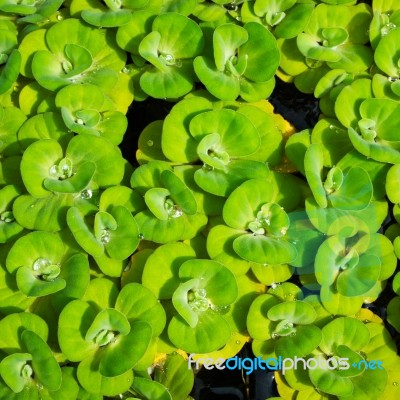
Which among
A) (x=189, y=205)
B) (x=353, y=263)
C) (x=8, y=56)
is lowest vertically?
(x=353, y=263)

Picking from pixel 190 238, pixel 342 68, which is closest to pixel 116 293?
pixel 190 238

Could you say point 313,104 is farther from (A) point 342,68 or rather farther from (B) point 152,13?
(B) point 152,13

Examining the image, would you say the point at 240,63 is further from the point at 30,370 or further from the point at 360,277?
the point at 30,370

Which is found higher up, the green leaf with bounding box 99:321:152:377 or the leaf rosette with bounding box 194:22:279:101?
the leaf rosette with bounding box 194:22:279:101

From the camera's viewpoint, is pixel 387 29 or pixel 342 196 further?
pixel 387 29

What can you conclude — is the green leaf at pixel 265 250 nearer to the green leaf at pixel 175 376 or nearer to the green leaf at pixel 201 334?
the green leaf at pixel 201 334

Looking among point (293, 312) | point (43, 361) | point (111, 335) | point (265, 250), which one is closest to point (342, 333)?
point (293, 312)

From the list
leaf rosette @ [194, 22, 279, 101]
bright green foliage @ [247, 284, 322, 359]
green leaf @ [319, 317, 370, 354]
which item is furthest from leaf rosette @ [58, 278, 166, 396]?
leaf rosette @ [194, 22, 279, 101]

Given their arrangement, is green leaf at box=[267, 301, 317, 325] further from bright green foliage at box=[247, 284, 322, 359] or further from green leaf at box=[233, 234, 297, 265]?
green leaf at box=[233, 234, 297, 265]
